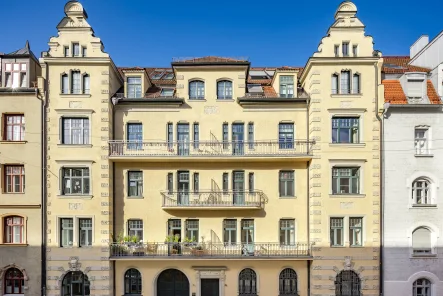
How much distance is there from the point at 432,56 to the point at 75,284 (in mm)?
28311

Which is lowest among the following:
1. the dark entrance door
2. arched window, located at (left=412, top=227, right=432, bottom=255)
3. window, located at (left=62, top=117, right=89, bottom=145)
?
the dark entrance door

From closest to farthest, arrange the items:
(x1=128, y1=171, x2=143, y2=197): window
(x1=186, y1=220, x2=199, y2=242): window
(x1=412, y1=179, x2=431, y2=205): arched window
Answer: (x1=412, y1=179, x2=431, y2=205): arched window
(x1=186, y1=220, x2=199, y2=242): window
(x1=128, y1=171, x2=143, y2=197): window

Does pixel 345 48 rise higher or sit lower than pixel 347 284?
higher

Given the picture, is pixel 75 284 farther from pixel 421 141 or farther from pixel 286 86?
pixel 421 141

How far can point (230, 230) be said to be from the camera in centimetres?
2297

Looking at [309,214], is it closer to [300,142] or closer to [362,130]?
[300,142]

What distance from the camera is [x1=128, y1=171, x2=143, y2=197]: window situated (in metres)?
23.0

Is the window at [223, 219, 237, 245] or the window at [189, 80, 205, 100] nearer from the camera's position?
the window at [223, 219, 237, 245]

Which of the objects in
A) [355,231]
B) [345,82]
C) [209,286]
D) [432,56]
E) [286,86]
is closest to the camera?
[355,231]

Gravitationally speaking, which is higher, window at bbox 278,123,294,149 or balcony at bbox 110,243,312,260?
window at bbox 278,123,294,149

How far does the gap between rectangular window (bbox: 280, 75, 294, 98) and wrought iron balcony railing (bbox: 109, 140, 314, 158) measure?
326 centimetres

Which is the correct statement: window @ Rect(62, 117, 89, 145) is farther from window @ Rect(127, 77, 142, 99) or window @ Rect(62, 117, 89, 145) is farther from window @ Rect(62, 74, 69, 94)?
window @ Rect(127, 77, 142, 99)

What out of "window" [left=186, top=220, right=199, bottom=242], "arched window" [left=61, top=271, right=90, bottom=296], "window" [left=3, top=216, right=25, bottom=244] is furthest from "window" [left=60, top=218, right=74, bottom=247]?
"window" [left=186, top=220, right=199, bottom=242]

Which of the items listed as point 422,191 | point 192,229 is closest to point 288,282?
point 192,229
